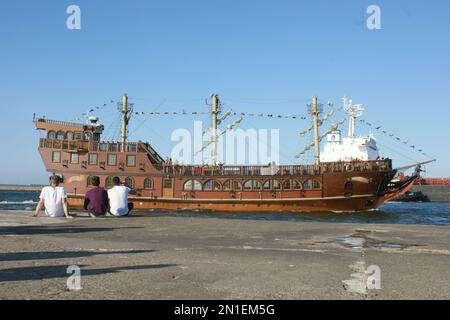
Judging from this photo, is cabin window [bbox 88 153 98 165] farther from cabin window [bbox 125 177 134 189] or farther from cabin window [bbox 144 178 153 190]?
cabin window [bbox 144 178 153 190]

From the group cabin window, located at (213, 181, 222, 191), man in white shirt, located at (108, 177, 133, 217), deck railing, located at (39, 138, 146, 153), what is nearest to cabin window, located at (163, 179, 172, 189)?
deck railing, located at (39, 138, 146, 153)

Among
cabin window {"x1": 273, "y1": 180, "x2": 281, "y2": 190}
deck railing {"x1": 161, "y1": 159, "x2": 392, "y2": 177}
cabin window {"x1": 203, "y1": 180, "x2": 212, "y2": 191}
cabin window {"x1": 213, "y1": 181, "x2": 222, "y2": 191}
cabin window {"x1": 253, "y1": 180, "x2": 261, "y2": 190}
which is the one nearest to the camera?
deck railing {"x1": 161, "y1": 159, "x2": 392, "y2": 177}

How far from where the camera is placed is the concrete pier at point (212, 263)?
4.31 meters

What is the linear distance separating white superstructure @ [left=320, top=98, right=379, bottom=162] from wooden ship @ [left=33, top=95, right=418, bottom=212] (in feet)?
70.8

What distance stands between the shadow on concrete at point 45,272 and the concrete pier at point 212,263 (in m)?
0.01

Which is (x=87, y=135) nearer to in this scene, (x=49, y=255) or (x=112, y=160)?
(x=112, y=160)

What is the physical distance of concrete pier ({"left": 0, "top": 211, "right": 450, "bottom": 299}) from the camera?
431cm

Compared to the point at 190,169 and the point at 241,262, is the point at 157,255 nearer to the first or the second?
the point at 241,262

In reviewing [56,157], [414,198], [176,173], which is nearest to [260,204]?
[176,173]

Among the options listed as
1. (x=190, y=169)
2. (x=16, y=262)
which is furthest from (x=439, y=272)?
(x=190, y=169)

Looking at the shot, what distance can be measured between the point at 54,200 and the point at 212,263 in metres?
6.71

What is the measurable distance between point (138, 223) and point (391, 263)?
692 cm

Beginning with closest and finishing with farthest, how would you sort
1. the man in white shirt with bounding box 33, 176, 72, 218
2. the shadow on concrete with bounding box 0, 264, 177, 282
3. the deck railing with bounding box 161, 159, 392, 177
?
1. the shadow on concrete with bounding box 0, 264, 177, 282
2. the man in white shirt with bounding box 33, 176, 72, 218
3. the deck railing with bounding box 161, 159, 392, 177
